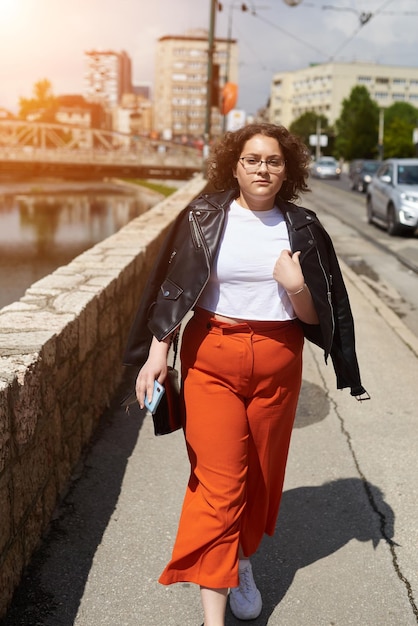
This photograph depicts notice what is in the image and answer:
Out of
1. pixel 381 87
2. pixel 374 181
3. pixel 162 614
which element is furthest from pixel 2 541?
pixel 381 87

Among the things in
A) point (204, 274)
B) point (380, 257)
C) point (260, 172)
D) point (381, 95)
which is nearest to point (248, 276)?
point (204, 274)

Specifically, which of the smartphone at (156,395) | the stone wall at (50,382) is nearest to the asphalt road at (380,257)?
the stone wall at (50,382)

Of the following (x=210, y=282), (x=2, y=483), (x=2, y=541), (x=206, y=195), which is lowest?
(x=2, y=541)

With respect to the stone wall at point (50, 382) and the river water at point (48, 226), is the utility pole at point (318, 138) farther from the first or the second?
the stone wall at point (50, 382)

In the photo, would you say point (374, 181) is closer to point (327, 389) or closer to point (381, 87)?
point (327, 389)

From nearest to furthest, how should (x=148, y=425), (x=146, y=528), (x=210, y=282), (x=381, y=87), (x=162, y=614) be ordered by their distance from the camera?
(x=210, y=282)
(x=162, y=614)
(x=146, y=528)
(x=148, y=425)
(x=381, y=87)

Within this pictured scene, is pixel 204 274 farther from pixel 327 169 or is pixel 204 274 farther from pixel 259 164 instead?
pixel 327 169

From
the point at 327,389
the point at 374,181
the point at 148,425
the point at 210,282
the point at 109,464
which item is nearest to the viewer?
the point at 210,282

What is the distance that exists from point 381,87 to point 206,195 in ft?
524

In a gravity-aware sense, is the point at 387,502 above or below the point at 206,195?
below

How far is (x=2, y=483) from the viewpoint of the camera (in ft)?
9.41

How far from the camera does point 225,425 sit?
269 cm

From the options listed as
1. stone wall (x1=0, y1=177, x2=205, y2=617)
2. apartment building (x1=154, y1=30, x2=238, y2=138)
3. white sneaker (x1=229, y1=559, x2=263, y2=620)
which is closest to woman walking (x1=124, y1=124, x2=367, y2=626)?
white sneaker (x1=229, y1=559, x2=263, y2=620)

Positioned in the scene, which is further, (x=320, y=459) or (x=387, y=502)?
(x=320, y=459)
